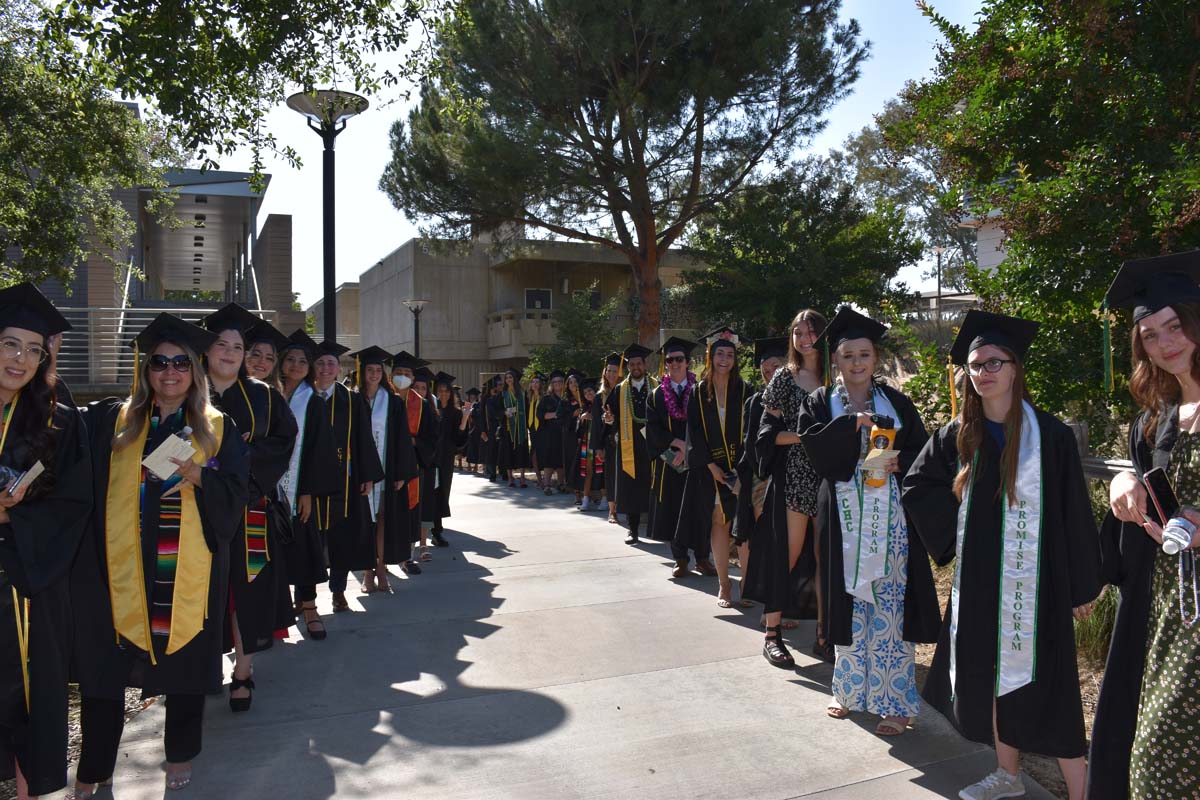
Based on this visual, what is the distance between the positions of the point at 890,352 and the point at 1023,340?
12.4 meters

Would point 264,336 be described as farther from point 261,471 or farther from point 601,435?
point 601,435

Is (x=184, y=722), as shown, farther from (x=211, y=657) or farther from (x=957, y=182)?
(x=957, y=182)

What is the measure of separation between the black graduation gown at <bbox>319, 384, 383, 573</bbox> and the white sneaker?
→ 4435mm

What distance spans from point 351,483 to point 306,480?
0.72 meters

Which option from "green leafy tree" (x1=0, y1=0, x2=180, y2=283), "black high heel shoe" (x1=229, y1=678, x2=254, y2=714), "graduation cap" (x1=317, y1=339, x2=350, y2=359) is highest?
"green leafy tree" (x1=0, y1=0, x2=180, y2=283)

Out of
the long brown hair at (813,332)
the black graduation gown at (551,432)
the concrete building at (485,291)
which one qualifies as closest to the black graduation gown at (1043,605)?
the long brown hair at (813,332)

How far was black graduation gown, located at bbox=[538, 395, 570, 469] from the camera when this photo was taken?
14945 millimetres

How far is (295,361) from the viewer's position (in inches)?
240

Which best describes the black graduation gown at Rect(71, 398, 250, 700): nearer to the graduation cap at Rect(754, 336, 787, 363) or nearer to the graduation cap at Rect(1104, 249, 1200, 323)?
the graduation cap at Rect(1104, 249, 1200, 323)

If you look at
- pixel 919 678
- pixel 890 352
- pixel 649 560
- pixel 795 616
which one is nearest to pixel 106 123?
pixel 649 560

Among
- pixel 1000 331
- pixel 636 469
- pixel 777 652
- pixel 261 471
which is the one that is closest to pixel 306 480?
pixel 261 471

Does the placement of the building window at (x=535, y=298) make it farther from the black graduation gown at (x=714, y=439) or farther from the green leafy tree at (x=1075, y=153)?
the green leafy tree at (x=1075, y=153)

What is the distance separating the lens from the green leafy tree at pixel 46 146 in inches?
359

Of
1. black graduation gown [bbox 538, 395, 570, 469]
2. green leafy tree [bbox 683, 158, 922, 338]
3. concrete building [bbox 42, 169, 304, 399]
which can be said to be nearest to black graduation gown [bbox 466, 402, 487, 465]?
black graduation gown [bbox 538, 395, 570, 469]
